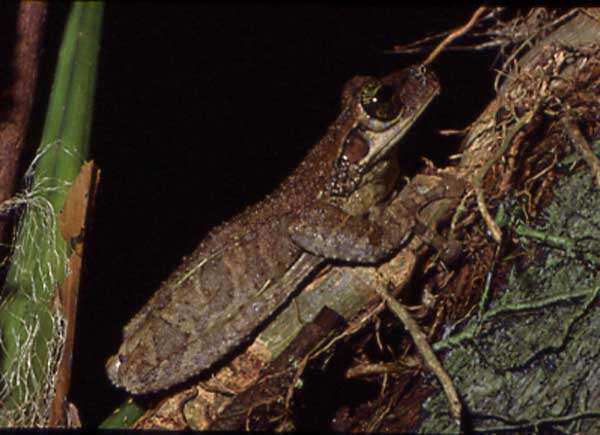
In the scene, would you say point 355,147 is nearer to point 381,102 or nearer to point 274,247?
point 381,102

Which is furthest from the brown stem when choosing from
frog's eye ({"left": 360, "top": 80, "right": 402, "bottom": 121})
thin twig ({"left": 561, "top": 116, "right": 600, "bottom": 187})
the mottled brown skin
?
thin twig ({"left": 561, "top": 116, "right": 600, "bottom": 187})

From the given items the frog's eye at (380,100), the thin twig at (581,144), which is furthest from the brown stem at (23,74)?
the thin twig at (581,144)

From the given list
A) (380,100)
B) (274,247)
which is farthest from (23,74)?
(380,100)

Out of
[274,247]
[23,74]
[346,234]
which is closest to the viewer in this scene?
[23,74]

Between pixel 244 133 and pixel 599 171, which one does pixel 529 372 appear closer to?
pixel 599 171

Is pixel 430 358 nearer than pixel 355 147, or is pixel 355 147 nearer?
pixel 430 358

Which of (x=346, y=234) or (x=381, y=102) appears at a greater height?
(x=381, y=102)

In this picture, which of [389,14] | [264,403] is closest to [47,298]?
[264,403]

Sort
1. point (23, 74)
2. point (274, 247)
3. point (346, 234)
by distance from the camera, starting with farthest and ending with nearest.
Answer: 1. point (274, 247)
2. point (346, 234)
3. point (23, 74)
